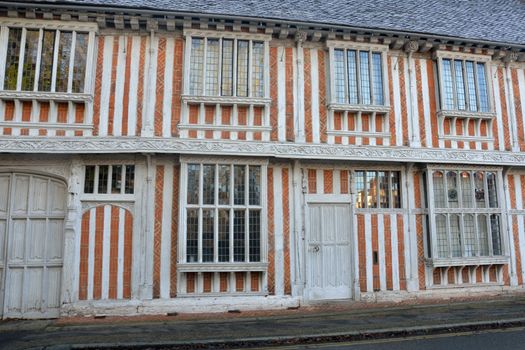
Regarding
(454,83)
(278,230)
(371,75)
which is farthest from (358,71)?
(278,230)

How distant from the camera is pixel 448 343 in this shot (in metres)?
7.10

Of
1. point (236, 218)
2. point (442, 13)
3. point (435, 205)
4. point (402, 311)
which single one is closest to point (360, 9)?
point (442, 13)

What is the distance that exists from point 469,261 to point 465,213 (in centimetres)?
130

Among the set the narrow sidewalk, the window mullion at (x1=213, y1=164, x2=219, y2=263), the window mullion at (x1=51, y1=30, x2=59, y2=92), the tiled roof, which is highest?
the tiled roof

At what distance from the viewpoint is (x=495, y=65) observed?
38.5 ft

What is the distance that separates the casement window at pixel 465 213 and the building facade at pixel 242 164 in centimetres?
6

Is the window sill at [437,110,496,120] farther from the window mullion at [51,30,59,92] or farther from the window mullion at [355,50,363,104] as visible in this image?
the window mullion at [51,30,59,92]

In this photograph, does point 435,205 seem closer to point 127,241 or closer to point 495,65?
point 495,65

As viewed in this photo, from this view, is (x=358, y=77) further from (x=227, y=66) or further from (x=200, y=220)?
(x=200, y=220)

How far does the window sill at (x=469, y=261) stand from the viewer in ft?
34.3

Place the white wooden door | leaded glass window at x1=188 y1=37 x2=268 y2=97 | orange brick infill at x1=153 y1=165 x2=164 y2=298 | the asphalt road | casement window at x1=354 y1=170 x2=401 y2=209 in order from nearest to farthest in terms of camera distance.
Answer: the asphalt road, orange brick infill at x1=153 y1=165 x2=164 y2=298, leaded glass window at x1=188 y1=37 x2=268 y2=97, the white wooden door, casement window at x1=354 y1=170 x2=401 y2=209

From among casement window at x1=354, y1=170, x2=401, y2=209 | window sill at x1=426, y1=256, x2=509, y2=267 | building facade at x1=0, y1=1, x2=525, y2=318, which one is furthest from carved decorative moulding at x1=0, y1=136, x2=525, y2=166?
window sill at x1=426, y1=256, x2=509, y2=267

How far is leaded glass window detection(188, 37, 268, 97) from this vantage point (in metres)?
10.0

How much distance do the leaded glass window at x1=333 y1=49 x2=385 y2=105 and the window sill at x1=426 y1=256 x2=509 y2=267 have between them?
4436 mm
